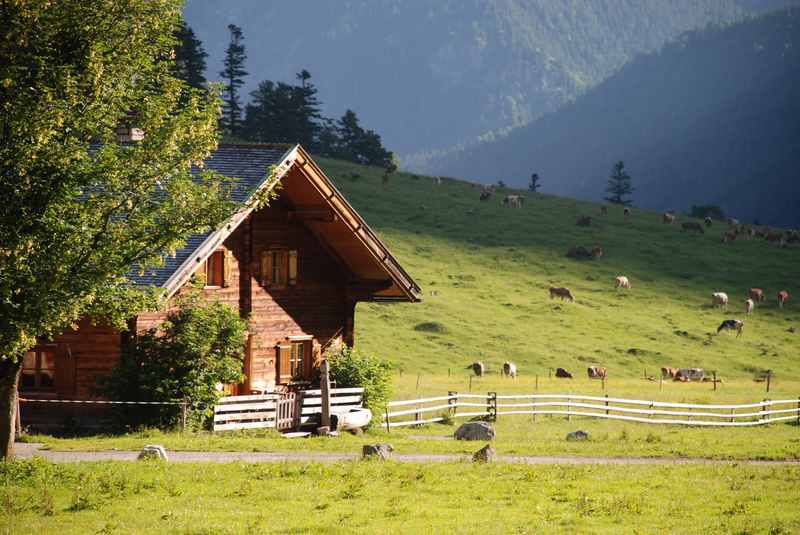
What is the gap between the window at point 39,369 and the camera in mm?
35312

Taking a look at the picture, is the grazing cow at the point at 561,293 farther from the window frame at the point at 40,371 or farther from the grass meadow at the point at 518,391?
the window frame at the point at 40,371

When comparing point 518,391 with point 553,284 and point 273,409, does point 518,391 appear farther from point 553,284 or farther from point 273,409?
point 553,284

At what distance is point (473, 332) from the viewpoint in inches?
2921

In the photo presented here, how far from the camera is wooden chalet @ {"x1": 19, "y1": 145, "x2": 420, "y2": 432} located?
34875 mm

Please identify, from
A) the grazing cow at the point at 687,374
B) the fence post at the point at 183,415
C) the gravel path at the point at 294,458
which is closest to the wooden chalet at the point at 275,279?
the fence post at the point at 183,415

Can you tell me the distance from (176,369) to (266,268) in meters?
6.84

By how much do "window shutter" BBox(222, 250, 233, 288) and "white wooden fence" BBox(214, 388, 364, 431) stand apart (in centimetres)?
398

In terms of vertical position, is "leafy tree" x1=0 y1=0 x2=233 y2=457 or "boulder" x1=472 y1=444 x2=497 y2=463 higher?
"leafy tree" x1=0 y1=0 x2=233 y2=457

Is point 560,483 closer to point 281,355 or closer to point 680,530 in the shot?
point 680,530

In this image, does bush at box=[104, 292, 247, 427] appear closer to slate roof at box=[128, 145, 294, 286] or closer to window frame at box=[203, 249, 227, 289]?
slate roof at box=[128, 145, 294, 286]

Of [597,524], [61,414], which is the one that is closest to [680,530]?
[597,524]

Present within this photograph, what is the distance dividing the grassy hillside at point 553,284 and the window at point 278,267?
78.6 feet

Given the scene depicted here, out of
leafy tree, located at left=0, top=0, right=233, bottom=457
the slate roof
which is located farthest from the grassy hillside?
leafy tree, located at left=0, top=0, right=233, bottom=457

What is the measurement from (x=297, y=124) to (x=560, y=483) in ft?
371
